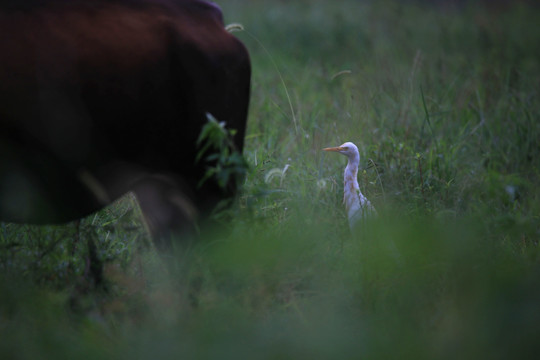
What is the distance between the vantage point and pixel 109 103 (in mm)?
2605

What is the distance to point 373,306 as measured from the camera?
268 cm

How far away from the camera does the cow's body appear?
2521 mm

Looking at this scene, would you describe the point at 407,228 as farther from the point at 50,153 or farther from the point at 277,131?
the point at 277,131

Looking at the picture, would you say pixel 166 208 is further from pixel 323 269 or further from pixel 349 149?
pixel 349 149

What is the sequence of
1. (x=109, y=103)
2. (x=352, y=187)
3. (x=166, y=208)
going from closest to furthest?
(x=109, y=103) → (x=166, y=208) → (x=352, y=187)

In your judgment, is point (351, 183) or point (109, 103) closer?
point (109, 103)

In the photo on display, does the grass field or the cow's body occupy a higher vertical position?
the cow's body

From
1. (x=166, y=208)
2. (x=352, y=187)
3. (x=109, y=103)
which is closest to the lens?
(x=109, y=103)

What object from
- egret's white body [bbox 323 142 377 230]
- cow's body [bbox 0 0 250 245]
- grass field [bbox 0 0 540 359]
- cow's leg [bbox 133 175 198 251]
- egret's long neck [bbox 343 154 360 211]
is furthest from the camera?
egret's long neck [bbox 343 154 360 211]

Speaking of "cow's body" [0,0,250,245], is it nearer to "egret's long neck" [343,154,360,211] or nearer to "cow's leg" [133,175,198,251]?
"cow's leg" [133,175,198,251]

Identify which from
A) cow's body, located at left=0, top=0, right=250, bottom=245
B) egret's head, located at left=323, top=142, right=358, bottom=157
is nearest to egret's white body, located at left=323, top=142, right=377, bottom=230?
egret's head, located at left=323, top=142, right=358, bottom=157

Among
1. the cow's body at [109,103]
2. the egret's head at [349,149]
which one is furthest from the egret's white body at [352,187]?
the cow's body at [109,103]

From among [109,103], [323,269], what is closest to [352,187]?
[323,269]

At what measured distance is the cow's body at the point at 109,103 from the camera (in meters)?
2.52
